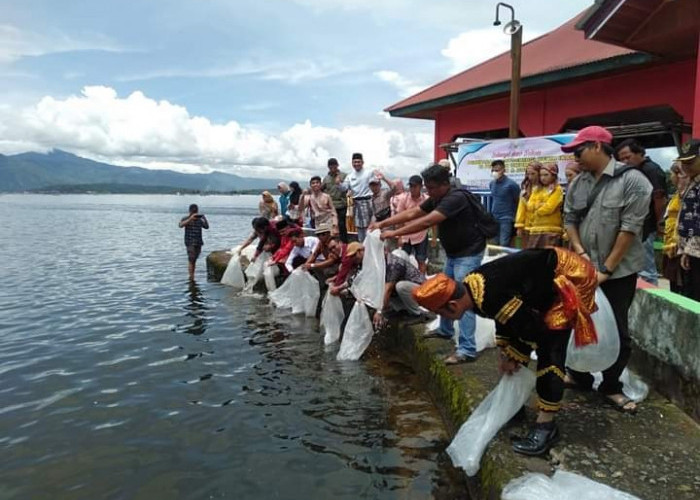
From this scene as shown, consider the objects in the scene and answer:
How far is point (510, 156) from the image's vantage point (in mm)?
8719

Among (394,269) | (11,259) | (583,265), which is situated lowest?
(11,259)

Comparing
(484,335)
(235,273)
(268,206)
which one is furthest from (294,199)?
(484,335)

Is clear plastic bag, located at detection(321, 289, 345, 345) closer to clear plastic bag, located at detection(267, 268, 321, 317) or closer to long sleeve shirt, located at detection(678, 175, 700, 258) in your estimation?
clear plastic bag, located at detection(267, 268, 321, 317)

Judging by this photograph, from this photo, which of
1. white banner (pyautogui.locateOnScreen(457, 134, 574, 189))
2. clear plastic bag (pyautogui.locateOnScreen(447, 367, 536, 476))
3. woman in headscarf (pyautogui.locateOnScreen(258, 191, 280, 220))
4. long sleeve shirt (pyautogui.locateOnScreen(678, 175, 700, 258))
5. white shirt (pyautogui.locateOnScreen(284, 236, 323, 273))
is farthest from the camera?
woman in headscarf (pyautogui.locateOnScreen(258, 191, 280, 220))

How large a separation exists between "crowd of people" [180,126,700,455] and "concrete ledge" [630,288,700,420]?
356 millimetres

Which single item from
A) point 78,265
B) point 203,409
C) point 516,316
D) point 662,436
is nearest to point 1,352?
point 203,409

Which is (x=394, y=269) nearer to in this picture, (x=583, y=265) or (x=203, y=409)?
(x=203, y=409)

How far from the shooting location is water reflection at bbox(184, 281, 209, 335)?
26.3 feet

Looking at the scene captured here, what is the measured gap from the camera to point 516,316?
301 cm

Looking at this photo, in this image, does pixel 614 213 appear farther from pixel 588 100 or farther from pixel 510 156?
pixel 588 100

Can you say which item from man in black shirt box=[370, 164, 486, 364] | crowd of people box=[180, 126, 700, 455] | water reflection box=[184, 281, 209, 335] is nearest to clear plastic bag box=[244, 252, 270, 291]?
water reflection box=[184, 281, 209, 335]

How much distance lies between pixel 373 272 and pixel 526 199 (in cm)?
303

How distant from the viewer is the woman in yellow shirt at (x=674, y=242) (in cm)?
496

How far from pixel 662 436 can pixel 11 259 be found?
2013 centimetres
